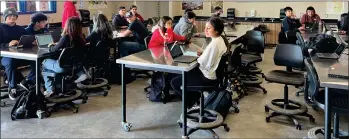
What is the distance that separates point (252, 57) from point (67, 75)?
2.63 metres

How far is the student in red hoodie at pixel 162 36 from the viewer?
415cm

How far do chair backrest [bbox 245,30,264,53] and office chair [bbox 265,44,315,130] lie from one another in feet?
3.74

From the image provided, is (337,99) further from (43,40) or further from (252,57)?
(43,40)

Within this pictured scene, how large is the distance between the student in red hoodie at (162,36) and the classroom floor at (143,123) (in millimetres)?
754

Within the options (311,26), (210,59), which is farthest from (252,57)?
(311,26)

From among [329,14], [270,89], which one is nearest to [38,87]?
[270,89]

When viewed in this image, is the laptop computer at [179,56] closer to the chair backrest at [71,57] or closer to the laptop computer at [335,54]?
the chair backrest at [71,57]

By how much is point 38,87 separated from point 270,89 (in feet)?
10.4

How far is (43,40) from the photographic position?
3.89 meters

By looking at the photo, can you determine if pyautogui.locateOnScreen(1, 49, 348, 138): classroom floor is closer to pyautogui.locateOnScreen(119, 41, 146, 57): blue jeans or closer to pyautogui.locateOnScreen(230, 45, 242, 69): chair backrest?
pyautogui.locateOnScreen(230, 45, 242, 69): chair backrest

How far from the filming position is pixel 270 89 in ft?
15.8

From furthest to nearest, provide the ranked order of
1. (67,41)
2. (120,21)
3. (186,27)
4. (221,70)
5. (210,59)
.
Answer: (120,21)
(186,27)
(67,41)
(221,70)
(210,59)

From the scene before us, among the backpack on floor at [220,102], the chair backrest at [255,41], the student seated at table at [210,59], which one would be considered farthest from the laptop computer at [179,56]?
the chair backrest at [255,41]

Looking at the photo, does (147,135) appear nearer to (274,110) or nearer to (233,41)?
(274,110)
